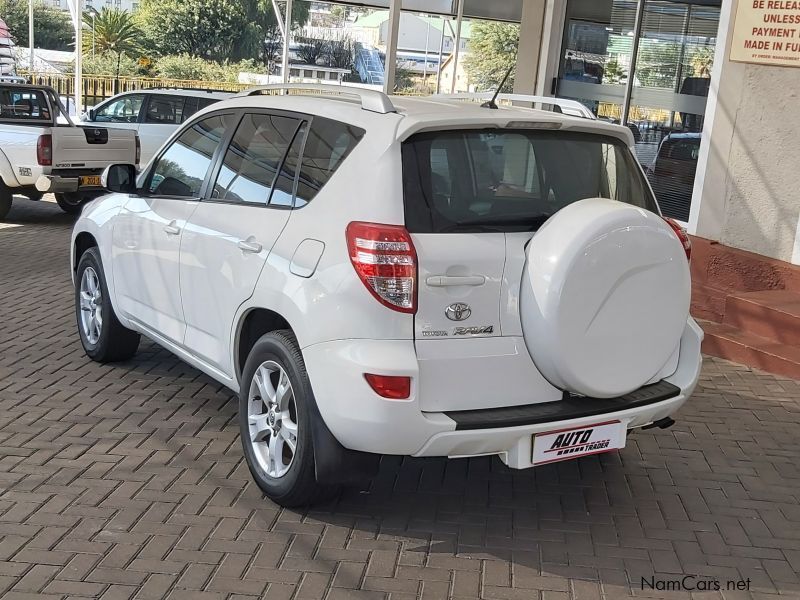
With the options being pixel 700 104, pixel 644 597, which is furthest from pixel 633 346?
pixel 700 104

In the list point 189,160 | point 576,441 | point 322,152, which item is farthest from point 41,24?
point 576,441

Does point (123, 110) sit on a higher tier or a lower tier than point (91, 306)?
higher

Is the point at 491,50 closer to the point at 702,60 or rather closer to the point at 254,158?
the point at 702,60

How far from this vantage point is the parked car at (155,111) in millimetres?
15719

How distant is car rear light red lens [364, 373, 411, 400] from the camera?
12.0ft

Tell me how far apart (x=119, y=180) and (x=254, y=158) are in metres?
1.22

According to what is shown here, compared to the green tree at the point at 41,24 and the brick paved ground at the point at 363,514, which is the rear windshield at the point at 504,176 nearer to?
the brick paved ground at the point at 363,514

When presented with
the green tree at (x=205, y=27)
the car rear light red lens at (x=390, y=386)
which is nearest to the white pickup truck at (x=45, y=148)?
the car rear light red lens at (x=390, y=386)

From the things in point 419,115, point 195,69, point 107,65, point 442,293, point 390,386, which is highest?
point 419,115

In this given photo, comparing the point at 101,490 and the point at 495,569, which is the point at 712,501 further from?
the point at 101,490

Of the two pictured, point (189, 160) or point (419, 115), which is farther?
point (189, 160)

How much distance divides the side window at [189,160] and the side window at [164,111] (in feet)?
35.1

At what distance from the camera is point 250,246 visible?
4.36 meters

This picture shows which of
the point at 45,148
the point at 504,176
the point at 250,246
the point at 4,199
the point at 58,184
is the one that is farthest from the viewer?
the point at 4,199
